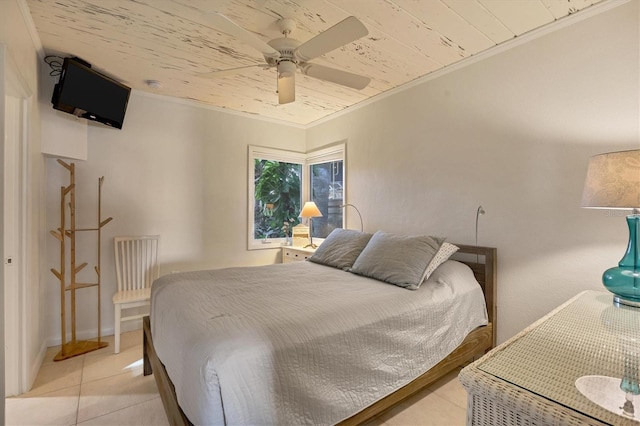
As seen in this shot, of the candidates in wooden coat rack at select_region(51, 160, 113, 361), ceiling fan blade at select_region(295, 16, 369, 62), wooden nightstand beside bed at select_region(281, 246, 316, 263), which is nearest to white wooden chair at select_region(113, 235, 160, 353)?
wooden coat rack at select_region(51, 160, 113, 361)

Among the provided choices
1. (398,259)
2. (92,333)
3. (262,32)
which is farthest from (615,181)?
(92,333)

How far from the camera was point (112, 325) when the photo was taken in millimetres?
3082

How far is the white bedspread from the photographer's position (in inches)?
45.2

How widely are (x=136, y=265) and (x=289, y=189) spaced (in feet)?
7.07

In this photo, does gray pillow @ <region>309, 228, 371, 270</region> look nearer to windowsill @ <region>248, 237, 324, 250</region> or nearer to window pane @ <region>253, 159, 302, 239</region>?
windowsill @ <region>248, 237, 324, 250</region>

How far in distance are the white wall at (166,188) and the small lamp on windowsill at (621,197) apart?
11.2 ft

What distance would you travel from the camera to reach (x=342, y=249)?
9.24ft

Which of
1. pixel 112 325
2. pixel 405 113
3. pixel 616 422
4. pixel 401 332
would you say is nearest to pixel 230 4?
pixel 405 113

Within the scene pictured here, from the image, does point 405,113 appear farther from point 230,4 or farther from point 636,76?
point 230,4

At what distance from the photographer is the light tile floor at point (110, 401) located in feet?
5.86

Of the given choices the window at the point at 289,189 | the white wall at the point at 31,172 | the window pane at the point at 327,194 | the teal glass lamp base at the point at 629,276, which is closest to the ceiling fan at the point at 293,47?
the white wall at the point at 31,172

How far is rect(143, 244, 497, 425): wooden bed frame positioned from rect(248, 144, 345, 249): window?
1.80 m

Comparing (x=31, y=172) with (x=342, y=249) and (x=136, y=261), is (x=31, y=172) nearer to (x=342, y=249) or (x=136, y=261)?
(x=136, y=261)

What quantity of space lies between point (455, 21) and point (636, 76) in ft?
3.54
